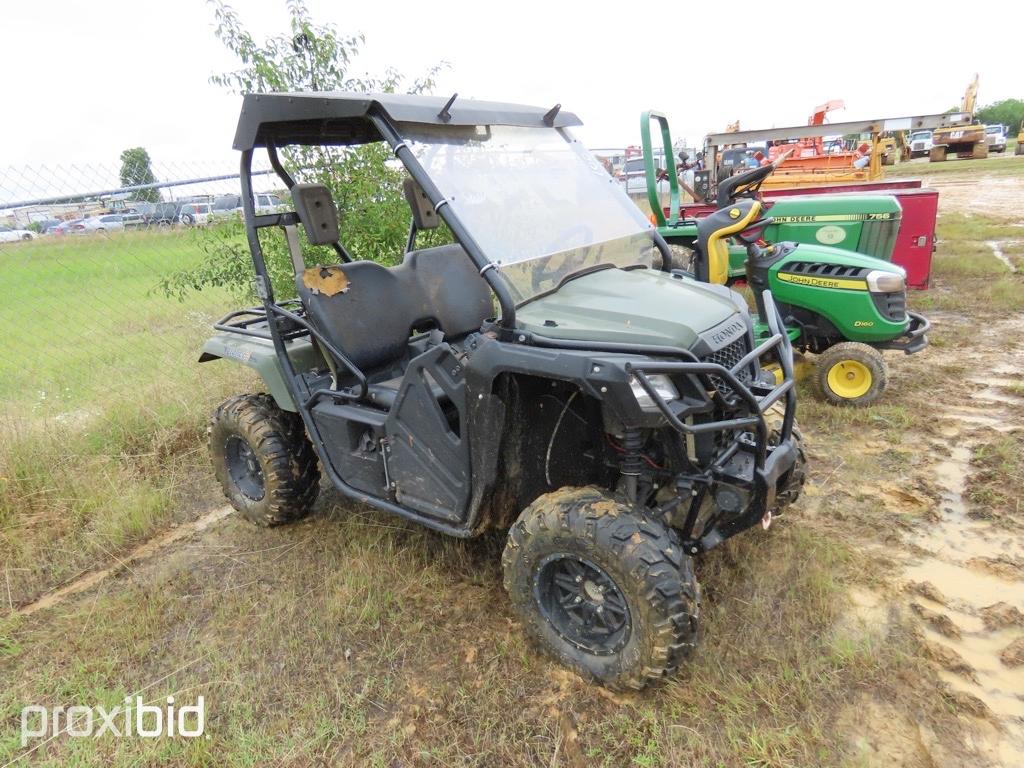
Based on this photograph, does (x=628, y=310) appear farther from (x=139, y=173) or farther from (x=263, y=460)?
(x=139, y=173)

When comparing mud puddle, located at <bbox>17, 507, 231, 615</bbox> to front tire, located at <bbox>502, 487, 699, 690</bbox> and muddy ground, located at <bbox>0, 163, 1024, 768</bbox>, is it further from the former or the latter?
front tire, located at <bbox>502, 487, 699, 690</bbox>

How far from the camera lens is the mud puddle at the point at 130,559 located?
3.19 meters

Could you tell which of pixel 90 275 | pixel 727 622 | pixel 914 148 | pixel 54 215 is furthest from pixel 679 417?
pixel 914 148

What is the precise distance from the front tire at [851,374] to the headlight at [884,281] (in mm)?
416

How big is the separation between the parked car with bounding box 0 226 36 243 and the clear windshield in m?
3.91

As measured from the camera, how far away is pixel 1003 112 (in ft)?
240

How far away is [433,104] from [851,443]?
3.37 meters

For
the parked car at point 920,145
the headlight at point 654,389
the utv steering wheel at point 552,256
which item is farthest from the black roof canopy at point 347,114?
the parked car at point 920,145

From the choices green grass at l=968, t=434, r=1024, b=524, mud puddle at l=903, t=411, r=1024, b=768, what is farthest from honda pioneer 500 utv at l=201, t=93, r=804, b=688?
green grass at l=968, t=434, r=1024, b=524

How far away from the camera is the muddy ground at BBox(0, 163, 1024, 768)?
216 centimetres

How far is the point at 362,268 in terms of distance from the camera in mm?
3250

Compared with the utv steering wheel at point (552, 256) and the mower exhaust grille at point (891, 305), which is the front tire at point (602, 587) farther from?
the mower exhaust grille at point (891, 305)

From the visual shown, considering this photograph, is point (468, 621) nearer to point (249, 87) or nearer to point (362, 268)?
point (362, 268)

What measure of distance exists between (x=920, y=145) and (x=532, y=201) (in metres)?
43.2
